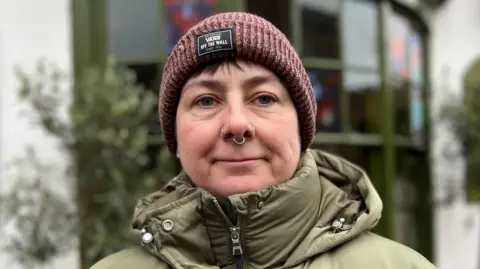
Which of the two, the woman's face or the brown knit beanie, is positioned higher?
the brown knit beanie

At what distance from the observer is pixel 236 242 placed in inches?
55.3

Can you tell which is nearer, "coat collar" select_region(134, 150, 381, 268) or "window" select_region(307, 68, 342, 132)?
"coat collar" select_region(134, 150, 381, 268)

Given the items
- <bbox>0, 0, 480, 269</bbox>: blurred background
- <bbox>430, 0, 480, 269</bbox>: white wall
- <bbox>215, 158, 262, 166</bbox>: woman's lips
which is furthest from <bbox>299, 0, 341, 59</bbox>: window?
<bbox>215, 158, 262, 166</bbox>: woman's lips

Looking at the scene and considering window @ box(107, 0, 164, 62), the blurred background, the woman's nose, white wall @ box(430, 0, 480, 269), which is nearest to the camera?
the woman's nose

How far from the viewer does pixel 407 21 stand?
6.17 meters

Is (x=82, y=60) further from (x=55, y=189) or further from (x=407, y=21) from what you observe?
(x=407, y=21)

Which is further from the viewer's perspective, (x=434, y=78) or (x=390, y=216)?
(x=434, y=78)

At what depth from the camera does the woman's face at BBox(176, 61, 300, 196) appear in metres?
1.40

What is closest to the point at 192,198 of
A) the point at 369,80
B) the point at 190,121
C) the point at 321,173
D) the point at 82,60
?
the point at 190,121

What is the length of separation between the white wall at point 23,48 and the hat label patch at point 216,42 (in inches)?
132

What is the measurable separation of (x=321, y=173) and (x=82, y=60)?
335cm

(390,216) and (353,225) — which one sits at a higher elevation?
(353,225)

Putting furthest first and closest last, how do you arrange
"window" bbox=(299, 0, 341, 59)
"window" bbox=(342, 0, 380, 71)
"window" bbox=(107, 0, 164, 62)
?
"window" bbox=(342, 0, 380, 71) → "window" bbox=(299, 0, 341, 59) → "window" bbox=(107, 0, 164, 62)

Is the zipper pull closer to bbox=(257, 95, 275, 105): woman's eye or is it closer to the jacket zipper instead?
the jacket zipper
